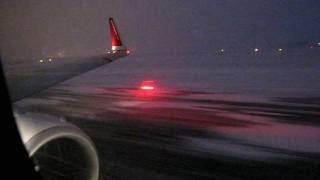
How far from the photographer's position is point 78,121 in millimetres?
11992

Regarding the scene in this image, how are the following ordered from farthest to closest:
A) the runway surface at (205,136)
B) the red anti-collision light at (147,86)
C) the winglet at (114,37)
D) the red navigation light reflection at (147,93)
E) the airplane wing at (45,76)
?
the red anti-collision light at (147,86), the red navigation light reflection at (147,93), the winglet at (114,37), the airplane wing at (45,76), the runway surface at (205,136)

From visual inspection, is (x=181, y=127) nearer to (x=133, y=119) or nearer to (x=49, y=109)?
(x=133, y=119)

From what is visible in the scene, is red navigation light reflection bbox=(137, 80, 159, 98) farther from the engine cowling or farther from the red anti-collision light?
the engine cowling

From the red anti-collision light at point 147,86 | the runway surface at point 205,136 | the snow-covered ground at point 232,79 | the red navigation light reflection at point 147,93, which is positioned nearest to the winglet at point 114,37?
the runway surface at point 205,136

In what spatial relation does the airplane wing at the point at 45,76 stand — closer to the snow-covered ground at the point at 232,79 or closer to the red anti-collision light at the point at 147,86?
the snow-covered ground at the point at 232,79

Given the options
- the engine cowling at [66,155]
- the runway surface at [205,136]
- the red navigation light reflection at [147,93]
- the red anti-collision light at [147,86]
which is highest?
the engine cowling at [66,155]

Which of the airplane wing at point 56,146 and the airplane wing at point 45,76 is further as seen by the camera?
the airplane wing at point 45,76

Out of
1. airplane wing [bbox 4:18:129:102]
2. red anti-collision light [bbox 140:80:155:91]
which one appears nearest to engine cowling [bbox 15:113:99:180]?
airplane wing [bbox 4:18:129:102]

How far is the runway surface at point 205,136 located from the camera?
6688 mm

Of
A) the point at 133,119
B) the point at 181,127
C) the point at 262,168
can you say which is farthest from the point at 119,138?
the point at 262,168

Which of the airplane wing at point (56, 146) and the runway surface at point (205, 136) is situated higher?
the airplane wing at point (56, 146)

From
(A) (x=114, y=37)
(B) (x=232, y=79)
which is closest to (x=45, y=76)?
(A) (x=114, y=37)

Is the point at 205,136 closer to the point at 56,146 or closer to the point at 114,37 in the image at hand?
the point at 114,37

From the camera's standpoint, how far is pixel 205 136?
9.34 m
